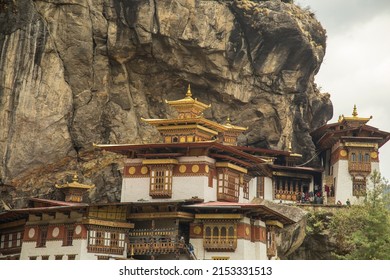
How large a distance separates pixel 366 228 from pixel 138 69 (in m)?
23.9

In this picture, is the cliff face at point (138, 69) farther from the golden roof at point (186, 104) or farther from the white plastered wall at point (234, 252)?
the white plastered wall at point (234, 252)

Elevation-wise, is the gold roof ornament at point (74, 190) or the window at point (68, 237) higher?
the gold roof ornament at point (74, 190)

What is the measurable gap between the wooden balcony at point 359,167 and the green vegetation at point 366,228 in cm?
454

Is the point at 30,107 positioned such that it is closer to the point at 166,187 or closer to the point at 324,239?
the point at 166,187

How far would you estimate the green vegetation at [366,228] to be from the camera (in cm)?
4159

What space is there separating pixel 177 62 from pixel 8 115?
14732mm

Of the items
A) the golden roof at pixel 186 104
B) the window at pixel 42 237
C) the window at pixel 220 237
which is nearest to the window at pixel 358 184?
the golden roof at pixel 186 104

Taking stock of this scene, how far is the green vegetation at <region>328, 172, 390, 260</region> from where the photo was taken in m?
41.6

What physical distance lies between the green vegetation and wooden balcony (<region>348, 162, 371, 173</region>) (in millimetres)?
4541


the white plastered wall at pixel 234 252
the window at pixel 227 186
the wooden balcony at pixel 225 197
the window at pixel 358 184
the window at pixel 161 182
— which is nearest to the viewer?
the white plastered wall at pixel 234 252

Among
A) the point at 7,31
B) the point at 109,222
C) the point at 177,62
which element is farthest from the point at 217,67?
the point at 109,222

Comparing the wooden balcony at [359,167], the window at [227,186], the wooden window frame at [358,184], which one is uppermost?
the wooden balcony at [359,167]

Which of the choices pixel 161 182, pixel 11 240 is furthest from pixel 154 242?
pixel 11 240

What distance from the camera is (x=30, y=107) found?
50.9 meters
